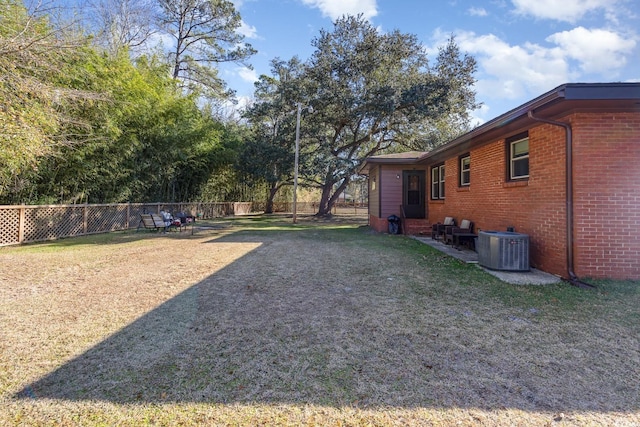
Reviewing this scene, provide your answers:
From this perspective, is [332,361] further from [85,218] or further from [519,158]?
[85,218]

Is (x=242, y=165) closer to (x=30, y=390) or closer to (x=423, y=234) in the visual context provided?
(x=423, y=234)

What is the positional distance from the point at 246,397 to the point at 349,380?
27.0 inches

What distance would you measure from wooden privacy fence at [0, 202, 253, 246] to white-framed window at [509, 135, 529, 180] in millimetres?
11712

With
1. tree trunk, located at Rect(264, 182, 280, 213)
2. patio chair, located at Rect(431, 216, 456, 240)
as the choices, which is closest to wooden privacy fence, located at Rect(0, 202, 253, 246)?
patio chair, located at Rect(431, 216, 456, 240)

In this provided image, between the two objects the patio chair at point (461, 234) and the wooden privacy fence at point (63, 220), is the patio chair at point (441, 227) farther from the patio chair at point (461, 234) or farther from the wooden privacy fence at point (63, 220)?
the wooden privacy fence at point (63, 220)

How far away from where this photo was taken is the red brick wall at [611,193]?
452cm

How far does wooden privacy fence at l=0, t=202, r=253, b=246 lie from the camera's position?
7.97 metres

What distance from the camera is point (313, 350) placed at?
8.46 ft

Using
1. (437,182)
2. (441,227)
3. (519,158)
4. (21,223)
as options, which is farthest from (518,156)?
(21,223)

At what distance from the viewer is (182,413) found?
5.92ft

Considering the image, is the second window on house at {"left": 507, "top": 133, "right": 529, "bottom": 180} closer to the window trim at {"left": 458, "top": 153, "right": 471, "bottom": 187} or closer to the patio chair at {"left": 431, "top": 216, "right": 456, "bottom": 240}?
the window trim at {"left": 458, "top": 153, "right": 471, "bottom": 187}

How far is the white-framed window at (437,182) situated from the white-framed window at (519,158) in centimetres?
395

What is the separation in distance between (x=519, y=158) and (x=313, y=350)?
18.9 ft

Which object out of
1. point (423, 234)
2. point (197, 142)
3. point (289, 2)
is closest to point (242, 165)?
point (197, 142)
